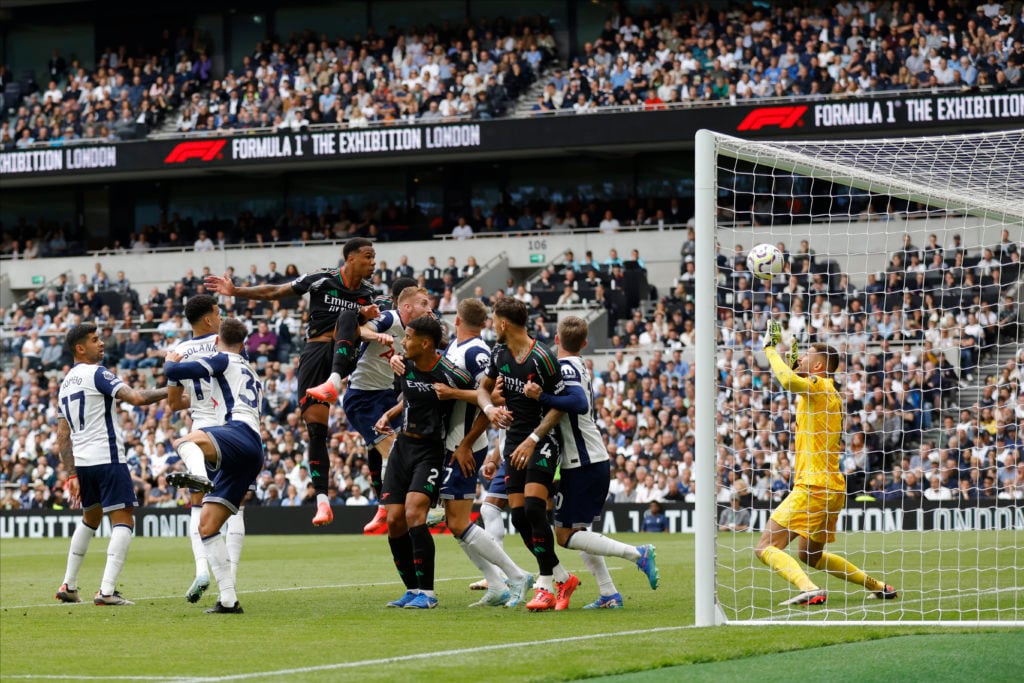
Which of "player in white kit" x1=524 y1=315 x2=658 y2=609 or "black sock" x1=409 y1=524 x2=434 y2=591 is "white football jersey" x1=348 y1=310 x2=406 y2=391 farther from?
"player in white kit" x1=524 y1=315 x2=658 y2=609

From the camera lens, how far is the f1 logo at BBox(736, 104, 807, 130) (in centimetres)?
3030

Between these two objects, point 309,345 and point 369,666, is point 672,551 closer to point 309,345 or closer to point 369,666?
point 309,345

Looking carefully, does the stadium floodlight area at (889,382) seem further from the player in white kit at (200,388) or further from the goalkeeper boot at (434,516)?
the player in white kit at (200,388)

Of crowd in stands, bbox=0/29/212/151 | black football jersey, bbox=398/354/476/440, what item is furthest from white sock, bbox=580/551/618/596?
crowd in stands, bbox=0/29/212/151

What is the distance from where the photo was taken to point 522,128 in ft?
109

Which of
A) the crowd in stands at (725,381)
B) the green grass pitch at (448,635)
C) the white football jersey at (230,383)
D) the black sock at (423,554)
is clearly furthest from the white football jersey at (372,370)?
the crowd in stands at (725,381)

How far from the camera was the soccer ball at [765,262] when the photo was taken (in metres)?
11.2

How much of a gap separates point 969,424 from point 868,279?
614 cm

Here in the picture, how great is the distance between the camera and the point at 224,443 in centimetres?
1049

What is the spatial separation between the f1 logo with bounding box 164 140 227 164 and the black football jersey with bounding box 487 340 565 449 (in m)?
27.3

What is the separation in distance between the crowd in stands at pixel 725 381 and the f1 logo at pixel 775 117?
311cm

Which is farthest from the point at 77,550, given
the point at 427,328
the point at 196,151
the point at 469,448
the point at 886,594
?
the point at 196,151

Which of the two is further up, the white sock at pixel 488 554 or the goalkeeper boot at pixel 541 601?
the white sock at pixel 488 554

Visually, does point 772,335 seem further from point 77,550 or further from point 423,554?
point 77,550
